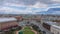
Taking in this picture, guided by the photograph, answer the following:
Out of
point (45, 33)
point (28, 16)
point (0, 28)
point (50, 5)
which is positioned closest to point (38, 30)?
point (45, 33)

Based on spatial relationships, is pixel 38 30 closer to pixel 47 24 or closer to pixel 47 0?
pixel 47 24

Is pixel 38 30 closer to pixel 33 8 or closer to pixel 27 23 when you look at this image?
pixel 27 23

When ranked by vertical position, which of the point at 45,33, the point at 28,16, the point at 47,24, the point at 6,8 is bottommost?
the point at 45,33

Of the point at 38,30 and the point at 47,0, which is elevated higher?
the point at 47,0

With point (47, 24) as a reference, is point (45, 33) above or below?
below

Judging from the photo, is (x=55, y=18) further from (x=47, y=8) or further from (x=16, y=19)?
(x=16, y=19)

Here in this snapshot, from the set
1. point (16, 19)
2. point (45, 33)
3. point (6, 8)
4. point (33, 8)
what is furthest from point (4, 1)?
point (45, 33)

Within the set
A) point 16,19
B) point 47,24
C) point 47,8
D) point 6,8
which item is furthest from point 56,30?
point 6,8
